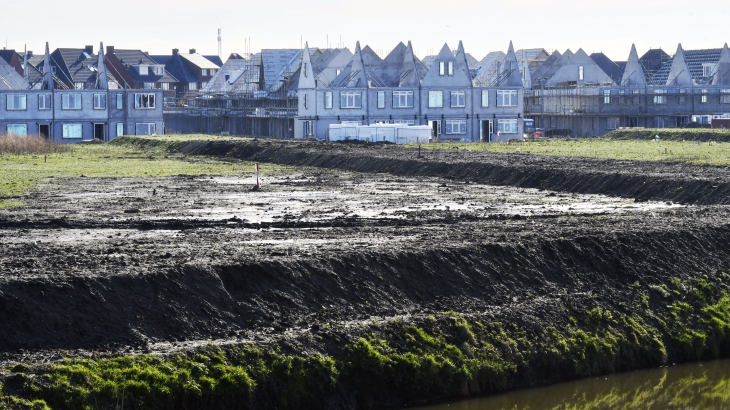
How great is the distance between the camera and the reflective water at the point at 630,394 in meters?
16.2

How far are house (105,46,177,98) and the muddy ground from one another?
92000 millimetres

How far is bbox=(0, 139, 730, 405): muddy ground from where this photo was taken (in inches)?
616

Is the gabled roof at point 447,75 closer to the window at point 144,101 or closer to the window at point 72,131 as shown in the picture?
the window at point 144,101

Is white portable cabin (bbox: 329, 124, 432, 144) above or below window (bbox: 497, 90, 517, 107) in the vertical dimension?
below

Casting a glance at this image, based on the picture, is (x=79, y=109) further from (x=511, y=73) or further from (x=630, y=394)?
(x=630, y=394)

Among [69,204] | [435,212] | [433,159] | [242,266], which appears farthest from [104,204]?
[433,159]

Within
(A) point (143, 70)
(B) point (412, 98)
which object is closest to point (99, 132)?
(B) point (412, 98)

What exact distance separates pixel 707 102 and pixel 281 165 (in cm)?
5096

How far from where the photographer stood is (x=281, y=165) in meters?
53.4

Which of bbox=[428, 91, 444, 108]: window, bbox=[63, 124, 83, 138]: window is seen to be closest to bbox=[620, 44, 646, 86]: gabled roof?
bbox=[428, 91, 444, 108]: window

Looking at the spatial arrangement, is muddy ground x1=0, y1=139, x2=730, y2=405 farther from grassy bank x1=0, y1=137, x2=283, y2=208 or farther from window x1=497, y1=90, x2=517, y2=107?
window x1=497, y1=90, x2=517, y2=107

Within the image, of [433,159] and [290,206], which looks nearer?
[290,206]

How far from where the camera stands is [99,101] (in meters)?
84.9

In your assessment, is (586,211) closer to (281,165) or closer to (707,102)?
(281,165)
